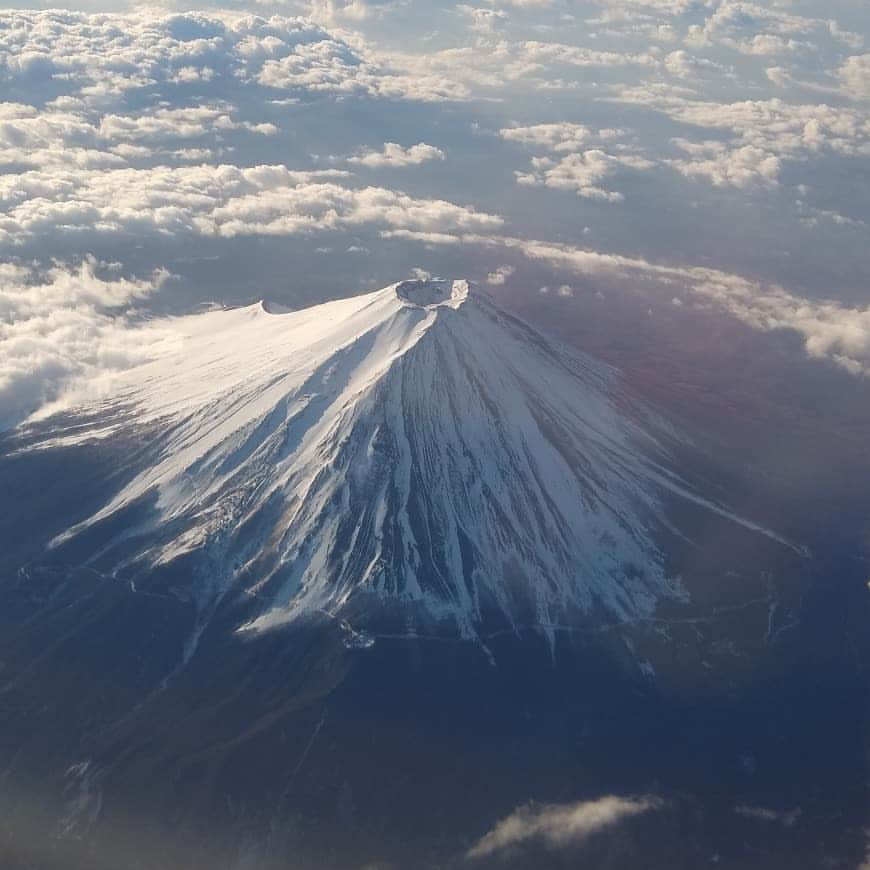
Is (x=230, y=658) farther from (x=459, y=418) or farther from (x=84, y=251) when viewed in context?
(x=84, y=251)

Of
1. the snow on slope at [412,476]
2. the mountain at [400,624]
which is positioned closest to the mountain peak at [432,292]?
the snow on slope at [412,476]

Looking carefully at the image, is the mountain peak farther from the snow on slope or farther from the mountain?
the mountain

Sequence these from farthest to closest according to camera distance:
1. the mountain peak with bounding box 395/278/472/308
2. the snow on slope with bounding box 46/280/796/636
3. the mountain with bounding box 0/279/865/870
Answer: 1. the mountain peak with bounding box 395/278/472/308
2. the snow on slope with bounding box 46/280/796/636
3. the mountain with bounding box 0/279/865/870

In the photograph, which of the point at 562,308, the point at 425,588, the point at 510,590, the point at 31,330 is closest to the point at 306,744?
the point at 425,588

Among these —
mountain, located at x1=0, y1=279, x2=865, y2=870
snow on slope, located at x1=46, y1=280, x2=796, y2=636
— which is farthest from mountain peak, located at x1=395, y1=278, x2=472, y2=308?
mountain, located at x1=0, y1=279, x2=865, y2=870

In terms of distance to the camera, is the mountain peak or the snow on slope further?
the mountain peak

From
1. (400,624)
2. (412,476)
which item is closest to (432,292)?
(412,476)
